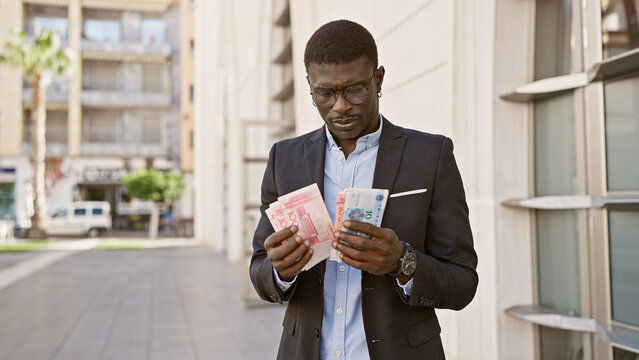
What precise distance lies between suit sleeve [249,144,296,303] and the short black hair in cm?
40

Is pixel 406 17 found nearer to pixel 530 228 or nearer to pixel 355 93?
pixel 530 228

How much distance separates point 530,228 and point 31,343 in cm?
595

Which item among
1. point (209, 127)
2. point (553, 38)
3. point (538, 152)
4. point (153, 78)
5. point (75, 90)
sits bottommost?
point (538, 152)

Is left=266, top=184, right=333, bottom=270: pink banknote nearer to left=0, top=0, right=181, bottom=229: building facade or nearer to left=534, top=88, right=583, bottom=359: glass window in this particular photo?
left=534, top=88, right=583, bottom=359: glass window

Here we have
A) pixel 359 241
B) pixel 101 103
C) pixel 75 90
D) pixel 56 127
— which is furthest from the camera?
pixel 101 103

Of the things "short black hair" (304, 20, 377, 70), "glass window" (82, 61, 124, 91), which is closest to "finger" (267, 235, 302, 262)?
"short black hair" (304, 20, 377, 70)

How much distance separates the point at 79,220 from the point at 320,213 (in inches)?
1264

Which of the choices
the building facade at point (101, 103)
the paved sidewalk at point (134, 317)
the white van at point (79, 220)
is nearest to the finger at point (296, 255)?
the paved sidewalk at point (134, 317)

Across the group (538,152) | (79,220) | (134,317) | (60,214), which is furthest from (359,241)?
(60,214)

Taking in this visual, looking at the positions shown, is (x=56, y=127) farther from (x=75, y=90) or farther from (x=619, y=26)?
(x=619, y=26)

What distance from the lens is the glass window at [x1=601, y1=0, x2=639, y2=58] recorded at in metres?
A: 3.14

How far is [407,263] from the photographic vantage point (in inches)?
60.4

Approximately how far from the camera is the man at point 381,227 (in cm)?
163

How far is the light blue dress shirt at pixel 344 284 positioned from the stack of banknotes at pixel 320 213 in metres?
0.14
